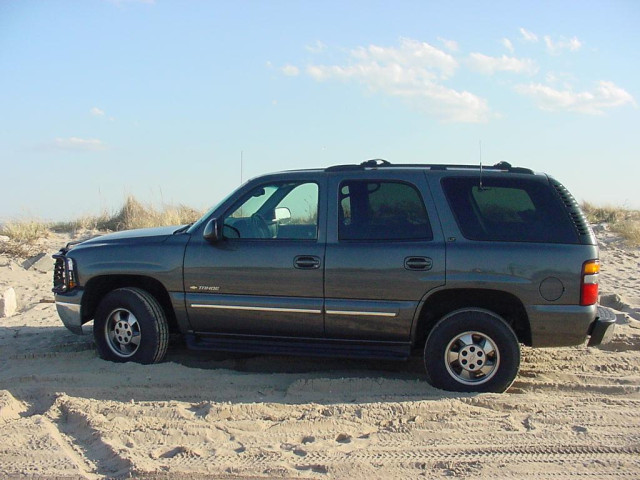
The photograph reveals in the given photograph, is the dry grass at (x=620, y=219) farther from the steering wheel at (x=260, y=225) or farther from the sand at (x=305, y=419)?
the steering wheel at (x=260, y=225)

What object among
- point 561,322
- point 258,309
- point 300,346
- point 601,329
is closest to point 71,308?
point 258,309

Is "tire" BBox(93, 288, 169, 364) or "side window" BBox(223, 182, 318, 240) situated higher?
"side window" BBox(223, 182, 318, 240)

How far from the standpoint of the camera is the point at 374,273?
5.64m

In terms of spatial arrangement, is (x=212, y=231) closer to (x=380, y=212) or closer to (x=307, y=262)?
(x=307, y=262)

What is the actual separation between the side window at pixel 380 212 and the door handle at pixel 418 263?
7.8 inches

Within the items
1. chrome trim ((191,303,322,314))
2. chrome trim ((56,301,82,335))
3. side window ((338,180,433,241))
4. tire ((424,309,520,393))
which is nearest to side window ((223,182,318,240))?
side window ((338,180,433,241))

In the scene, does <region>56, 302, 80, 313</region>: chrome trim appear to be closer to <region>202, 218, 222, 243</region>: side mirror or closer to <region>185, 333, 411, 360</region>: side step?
<region>185, 333, 411, 360</region>: side step

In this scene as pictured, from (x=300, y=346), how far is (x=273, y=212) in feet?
3.96

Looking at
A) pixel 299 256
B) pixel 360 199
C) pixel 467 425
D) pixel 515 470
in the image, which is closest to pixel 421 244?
pixel 360 199

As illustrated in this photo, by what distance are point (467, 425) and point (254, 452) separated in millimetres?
1521

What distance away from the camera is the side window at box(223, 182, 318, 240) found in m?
6.00

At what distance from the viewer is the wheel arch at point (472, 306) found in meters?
5.59

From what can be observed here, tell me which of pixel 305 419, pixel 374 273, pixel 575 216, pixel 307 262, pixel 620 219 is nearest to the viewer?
pixel 305 419

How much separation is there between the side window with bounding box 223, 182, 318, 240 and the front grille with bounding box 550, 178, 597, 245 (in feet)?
6.63
